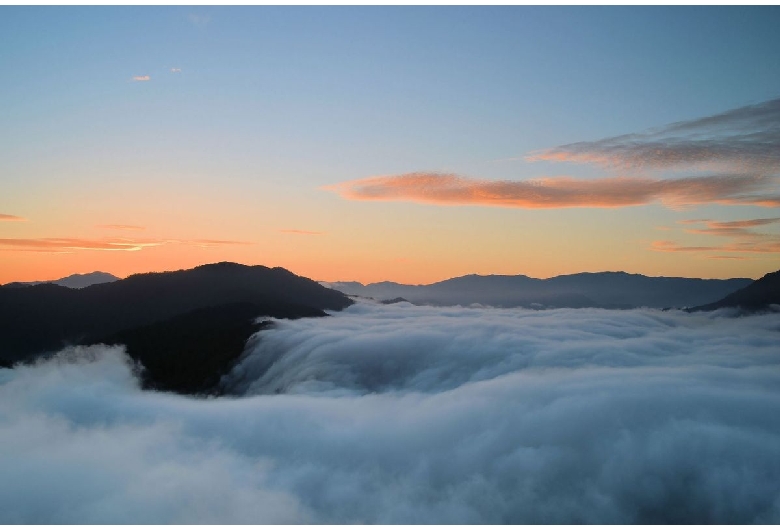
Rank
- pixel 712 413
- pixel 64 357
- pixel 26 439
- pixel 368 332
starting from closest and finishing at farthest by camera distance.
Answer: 1. pixel 712 413
2. pixel 26 439
3. pixel 368 332
4. pixel 64 357

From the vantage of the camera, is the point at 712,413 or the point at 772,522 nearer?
the point at 772,522

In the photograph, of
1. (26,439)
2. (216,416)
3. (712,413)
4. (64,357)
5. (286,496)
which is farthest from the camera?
(64,357)

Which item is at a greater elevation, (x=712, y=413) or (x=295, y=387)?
(x=712, y=413)

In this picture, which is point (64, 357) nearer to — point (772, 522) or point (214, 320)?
point (214, 320)

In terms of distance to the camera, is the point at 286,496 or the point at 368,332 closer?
the point at 286,496

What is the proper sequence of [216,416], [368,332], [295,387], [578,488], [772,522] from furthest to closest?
[368,332] → [295,387] → [216,416] → [578,488] → [772,522]

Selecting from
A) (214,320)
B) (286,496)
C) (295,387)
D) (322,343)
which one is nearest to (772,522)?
(286,496)

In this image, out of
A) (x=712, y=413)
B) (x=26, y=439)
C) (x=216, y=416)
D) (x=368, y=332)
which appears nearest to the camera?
(x=712, y=413)

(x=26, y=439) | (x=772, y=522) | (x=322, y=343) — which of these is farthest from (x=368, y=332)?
(x=772, y=522)

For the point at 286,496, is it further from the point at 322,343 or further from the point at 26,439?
the point at 322,343
